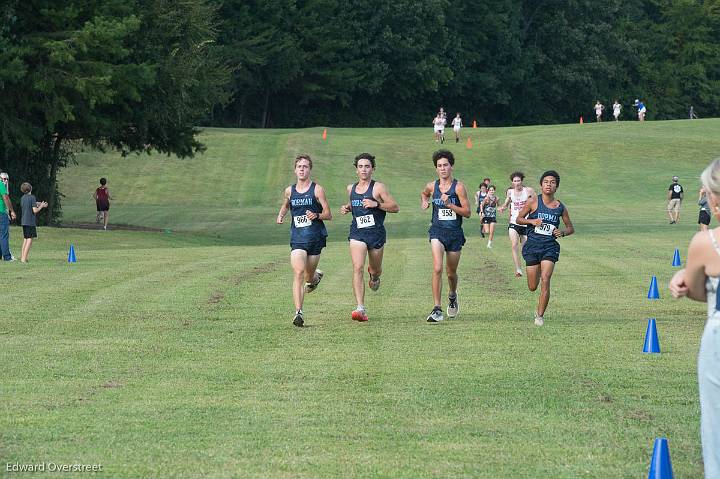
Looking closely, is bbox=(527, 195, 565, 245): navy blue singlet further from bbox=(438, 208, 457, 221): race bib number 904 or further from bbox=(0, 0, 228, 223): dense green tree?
bbox=(0, 0, 228, 223): dense green tree

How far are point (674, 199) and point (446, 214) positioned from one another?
28.9m

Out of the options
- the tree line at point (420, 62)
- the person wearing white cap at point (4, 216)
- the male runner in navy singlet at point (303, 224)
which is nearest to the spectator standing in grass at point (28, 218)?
the person wearing white cap at point (4, 216)

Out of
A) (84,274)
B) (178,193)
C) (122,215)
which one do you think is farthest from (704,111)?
(84,274)

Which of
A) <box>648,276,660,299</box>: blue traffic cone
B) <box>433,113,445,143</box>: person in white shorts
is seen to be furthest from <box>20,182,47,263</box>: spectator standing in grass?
<box>433,113,445,143</box>: person in white shorts

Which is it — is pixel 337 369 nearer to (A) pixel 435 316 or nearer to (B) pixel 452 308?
(A) pixel 435 316

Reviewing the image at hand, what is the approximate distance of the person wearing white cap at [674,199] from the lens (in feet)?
140

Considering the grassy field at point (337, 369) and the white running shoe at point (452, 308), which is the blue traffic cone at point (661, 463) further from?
the white running shoe at point (452, 308)

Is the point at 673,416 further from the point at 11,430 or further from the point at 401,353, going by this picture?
the point at 11,430

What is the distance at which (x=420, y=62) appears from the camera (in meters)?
87.4

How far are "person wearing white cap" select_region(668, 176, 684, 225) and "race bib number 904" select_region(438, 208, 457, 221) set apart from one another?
27.9 metres

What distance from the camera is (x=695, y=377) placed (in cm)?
1142

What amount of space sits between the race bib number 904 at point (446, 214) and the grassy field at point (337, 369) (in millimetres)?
1331

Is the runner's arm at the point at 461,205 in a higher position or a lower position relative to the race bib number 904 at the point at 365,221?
higher

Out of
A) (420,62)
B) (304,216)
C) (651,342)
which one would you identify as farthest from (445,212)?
(420,62)
